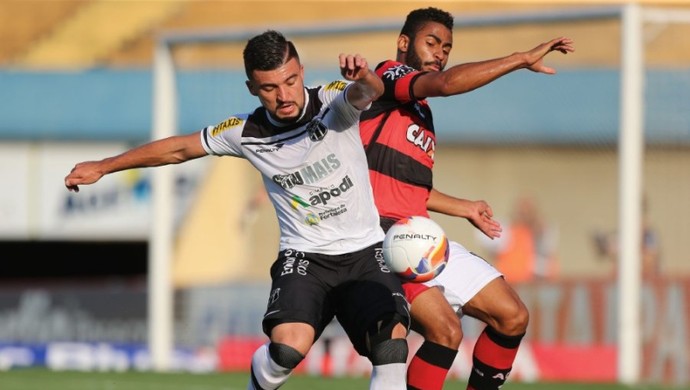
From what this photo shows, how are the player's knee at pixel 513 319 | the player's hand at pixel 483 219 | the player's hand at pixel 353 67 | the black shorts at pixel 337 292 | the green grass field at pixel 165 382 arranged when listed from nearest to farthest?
1. the player's hand at pixel 353 67
2. the black shorts at pixel 337 292
3. the player's knee at pixel 513 319
4. the player's hand at pixel 483 219
5. the green grass field at pixel 165 382

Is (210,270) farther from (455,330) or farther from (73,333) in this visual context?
(455,330)

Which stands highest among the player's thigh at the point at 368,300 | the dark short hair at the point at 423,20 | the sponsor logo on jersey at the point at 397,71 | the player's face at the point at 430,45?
the dark short hair at the point at 423,20

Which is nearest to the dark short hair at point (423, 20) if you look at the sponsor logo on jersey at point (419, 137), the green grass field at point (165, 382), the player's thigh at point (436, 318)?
the sponsor logo on jersey at point (419, 137)

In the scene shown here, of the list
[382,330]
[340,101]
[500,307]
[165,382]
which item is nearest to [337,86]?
[340,101]

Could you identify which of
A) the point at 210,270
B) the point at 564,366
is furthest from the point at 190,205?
the point at 564,366

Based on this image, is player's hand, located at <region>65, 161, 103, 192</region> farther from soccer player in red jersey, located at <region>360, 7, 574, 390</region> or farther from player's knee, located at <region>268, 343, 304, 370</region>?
soccer player in red jersey, located at <region>360, 7, 574, 390</region>

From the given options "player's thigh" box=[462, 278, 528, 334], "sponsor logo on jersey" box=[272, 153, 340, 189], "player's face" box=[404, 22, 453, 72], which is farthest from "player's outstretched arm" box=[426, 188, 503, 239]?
"sponsor logo on jersey" box=[272, 153, 340, 189]

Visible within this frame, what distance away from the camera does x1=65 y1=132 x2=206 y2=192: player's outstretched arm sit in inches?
282

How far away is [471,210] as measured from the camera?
796 centimetres

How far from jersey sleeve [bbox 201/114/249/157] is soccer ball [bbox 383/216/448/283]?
3.04 ft

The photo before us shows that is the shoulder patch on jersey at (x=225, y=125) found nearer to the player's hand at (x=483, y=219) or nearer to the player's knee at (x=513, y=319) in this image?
the player's hand at (x=483, y=219)

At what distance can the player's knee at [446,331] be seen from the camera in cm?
743

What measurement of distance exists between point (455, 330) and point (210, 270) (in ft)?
25.6

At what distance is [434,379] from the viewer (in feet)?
24.7
